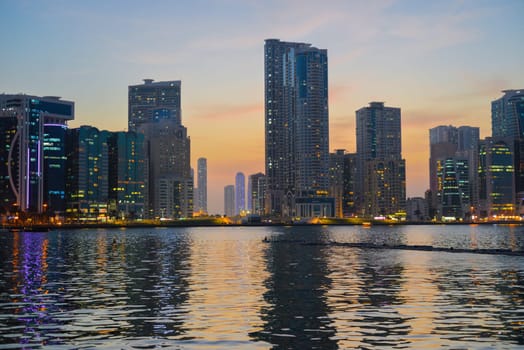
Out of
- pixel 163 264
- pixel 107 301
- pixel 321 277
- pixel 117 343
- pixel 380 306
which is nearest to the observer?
pixel 117 343

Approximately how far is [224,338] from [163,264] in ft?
220

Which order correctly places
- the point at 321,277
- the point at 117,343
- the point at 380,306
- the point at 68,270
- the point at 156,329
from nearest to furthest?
the point at 117,343 → the point at 156,329 → the point at 380,306 → the point at 321,277 → the point at 68,270

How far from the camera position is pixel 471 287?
66.0 m

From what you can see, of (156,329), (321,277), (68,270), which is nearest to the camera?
(156,329)

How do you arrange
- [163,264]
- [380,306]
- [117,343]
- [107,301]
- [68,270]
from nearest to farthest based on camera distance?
[117,343] < [380,306] < [107,301] < [68,270] < [163,264]

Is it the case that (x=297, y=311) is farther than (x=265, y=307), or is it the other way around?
(x=265, y=307)

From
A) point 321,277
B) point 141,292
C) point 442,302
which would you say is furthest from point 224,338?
point 321,277

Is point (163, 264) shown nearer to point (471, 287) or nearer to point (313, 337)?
point (471, 287)

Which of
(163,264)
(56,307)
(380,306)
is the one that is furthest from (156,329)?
(163,264)

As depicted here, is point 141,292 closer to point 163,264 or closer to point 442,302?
point 442,302

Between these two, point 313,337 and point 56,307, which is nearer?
point 313,337

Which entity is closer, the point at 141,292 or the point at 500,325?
the point at 500,325

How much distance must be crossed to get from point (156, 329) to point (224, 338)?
535cm

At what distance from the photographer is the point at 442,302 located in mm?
54406
